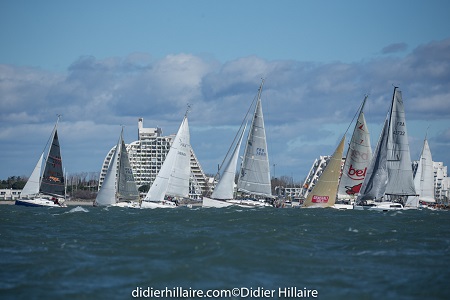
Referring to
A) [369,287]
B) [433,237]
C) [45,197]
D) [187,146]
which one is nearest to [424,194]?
[187,146]

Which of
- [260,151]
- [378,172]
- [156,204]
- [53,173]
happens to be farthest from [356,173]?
[53,173]

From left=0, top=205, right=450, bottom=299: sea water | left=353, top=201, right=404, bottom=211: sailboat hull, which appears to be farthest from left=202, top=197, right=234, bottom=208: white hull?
left=0, top=205, right=450, bottom=299: sea water

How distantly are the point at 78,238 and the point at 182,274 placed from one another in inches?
473

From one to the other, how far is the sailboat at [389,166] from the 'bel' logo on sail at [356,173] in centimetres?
153

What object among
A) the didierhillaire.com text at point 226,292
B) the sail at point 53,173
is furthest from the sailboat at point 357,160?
the didierhillaire.com text at point 226,292

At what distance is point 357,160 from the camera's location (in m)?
74.4

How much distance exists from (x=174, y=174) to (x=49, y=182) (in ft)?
43.0

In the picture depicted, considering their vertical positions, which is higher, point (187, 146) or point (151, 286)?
point (187, 146)

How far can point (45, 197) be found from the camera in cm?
8469

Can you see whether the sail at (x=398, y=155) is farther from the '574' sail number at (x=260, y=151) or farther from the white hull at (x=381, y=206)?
the '574' sail number at (x=260, y=151)

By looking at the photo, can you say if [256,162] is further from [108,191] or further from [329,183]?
[108,191]

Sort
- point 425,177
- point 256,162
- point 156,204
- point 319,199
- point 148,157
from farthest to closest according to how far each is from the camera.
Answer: point 148,157 < point 425,177 < point 156,204 < point 256,162 < point 319,199

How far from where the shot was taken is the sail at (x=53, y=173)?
8050 centimetres

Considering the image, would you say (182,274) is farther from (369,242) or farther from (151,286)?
(369,242)
